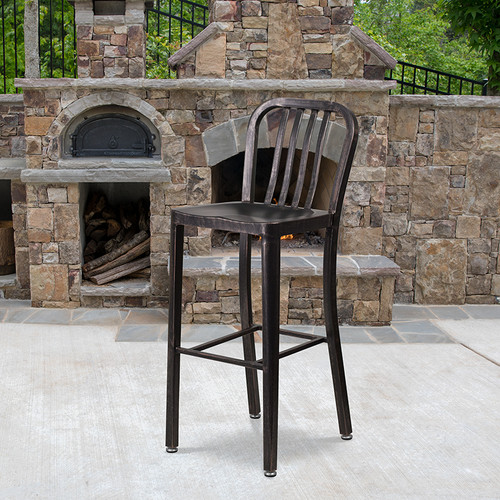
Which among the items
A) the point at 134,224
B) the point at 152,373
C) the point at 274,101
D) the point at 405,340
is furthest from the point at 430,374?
the point at 134,224

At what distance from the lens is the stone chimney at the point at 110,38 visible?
4.91 meters

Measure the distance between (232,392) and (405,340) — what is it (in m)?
1.49

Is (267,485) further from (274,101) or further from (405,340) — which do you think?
(405,340)

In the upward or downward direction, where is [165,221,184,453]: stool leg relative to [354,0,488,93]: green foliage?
downward

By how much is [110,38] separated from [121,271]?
1.74 meters

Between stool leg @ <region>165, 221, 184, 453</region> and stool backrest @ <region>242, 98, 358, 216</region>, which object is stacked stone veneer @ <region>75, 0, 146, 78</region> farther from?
stool leg @ <region>165, 221, 184, 453</region>

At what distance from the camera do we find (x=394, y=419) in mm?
3311

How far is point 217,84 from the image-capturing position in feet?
15.9

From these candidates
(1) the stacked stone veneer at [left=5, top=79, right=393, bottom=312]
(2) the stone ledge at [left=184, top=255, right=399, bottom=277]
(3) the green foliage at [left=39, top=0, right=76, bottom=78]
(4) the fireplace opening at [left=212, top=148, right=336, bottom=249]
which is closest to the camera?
(2) the stone ledge at [left=184, top=255, right=399, bottom=277]

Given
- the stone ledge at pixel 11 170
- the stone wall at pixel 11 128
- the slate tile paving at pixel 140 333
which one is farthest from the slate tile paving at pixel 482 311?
the stone wall at pixel 11 128

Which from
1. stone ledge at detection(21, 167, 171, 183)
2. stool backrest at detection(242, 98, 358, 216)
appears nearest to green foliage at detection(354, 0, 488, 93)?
stone ledge at detection(21, 167, 171, 183)

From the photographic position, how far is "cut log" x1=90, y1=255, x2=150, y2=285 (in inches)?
211

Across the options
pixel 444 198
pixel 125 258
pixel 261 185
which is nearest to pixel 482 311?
pixel 444 198

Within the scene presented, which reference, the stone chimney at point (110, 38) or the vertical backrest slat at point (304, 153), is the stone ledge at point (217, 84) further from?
the vertical backrest slat at point (304, 153)
